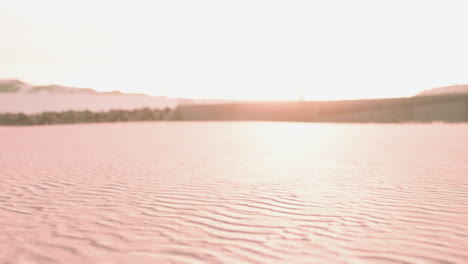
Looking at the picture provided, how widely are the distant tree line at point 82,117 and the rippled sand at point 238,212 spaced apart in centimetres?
2467

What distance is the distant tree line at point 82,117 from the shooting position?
3025cm

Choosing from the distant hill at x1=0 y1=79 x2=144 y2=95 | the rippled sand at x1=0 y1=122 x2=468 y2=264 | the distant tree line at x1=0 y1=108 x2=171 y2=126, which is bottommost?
the rippled sand at x1=0 y1=122 x2=468 y2=264

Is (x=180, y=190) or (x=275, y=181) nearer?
(x=180, y=190)

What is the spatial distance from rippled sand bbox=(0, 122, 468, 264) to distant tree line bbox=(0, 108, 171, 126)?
80.9ft

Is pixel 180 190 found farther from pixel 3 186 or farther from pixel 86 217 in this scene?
pixel 3 186

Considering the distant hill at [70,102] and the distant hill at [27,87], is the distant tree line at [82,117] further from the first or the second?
the distant hill at [27,87]

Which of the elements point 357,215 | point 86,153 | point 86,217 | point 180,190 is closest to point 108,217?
point 86,217

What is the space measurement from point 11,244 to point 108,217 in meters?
1.00

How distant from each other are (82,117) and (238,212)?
32.4 m

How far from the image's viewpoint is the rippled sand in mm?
3273

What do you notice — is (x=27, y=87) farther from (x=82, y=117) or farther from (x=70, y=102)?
(x=82, y=117)

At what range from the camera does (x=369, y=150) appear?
10.6 metres

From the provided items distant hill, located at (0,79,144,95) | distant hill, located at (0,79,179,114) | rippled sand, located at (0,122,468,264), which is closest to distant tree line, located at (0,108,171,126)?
distant hill, located at (0,79,179,114)

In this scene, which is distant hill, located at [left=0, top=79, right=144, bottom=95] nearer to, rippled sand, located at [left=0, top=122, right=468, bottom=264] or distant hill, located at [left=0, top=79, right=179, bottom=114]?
distant hill, located at [left=0, top=79, right=179, bottom=114]
